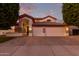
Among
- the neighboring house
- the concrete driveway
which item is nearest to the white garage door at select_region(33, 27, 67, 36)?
the neighboring house

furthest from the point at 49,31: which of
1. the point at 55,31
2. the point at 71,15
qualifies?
the point at 71,15

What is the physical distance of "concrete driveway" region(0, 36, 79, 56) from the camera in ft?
23.9

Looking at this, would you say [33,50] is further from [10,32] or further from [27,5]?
[27,5]

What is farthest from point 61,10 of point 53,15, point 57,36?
point 57,36

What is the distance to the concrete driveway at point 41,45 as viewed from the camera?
7293 millimetres

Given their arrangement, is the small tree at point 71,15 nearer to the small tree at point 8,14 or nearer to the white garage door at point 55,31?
the white garage door at point 55,31

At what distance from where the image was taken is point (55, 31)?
778 centimetres

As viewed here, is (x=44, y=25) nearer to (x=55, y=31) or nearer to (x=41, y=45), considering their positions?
(x=55, y=31)

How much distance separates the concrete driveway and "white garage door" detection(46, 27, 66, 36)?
13 cm

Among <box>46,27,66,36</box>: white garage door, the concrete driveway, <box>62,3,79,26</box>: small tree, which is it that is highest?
<box>62,3,79,26</box>: small tree

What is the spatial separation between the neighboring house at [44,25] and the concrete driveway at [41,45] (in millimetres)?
174

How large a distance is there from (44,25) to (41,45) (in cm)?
63

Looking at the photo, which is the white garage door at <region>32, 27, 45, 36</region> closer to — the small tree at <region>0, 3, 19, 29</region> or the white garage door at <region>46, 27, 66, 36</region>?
the white garage door at <region>46, 27, 66, 36</region>

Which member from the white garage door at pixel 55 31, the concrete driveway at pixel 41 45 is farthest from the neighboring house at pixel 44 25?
the concrete driveway at pixel 41 45
